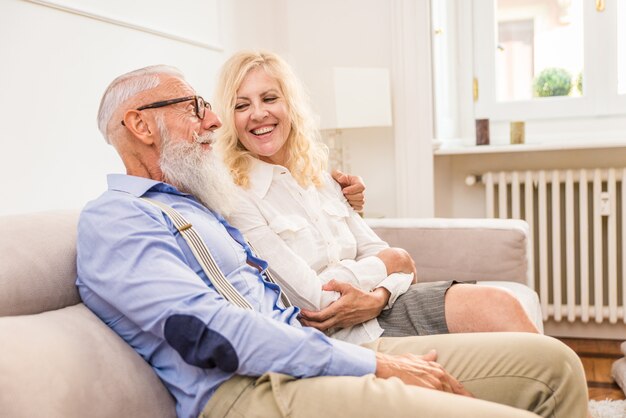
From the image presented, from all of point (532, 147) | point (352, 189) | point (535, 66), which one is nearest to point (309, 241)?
point (352, 189)

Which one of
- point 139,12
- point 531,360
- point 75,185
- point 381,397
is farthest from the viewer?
point 139,12

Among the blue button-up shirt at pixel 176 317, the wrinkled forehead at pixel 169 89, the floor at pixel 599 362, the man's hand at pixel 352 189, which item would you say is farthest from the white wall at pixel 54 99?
the floor at pixel 599 362

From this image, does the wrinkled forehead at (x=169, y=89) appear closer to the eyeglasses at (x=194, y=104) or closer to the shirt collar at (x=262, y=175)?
the eyeglasses at (x=194, y=104)

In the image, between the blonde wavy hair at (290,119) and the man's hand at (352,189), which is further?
the man's hand at (352,189)

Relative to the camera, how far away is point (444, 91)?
12.0 feet

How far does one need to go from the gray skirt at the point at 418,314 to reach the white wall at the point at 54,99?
93cm

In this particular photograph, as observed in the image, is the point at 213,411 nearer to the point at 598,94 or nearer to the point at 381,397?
the point at 381,397

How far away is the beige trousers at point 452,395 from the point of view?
1.05 m

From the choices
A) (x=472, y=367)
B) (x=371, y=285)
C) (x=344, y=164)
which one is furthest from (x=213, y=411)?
(x=344, y=164)

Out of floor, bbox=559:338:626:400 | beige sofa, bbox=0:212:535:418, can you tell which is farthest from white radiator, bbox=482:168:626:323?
beige sofa, bbox=0:212:535:418

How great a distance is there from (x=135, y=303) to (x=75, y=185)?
0.86 metres

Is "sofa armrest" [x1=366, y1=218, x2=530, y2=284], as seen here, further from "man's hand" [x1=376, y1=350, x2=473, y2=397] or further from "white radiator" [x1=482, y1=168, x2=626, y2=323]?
"man's hand" [x1=376, y1=350, x2=473, y2=397]

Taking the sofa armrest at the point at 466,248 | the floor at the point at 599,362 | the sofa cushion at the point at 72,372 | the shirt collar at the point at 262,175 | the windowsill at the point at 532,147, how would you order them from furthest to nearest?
the windowsill at the point at 532,147, the floor at the point at 599,362, the sofa armrest at the point at 466,248, the shirt collar at the point at 262,175, the sofa cushion at the point at 72,372

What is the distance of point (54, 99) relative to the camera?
1773 millimetres
